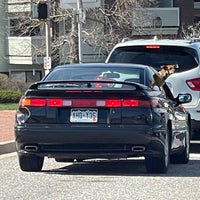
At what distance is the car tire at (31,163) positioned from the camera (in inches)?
462

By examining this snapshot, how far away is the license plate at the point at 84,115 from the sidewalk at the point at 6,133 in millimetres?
4194

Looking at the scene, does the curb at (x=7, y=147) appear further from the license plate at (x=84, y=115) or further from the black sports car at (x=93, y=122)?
the license plate at (x=84, y=115)

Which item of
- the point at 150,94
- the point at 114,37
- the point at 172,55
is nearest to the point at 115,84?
the point at 150,94

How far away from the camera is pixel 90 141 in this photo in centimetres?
1106

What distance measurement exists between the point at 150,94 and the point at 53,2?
2593 centimetres

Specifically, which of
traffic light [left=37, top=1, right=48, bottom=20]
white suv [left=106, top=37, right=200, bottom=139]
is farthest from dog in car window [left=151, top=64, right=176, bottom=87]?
traffic light [left=37, top=1, right=48, bottom=20]

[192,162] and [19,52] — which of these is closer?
[192,162]

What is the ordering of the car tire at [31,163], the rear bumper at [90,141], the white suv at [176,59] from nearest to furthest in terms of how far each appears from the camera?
1. the rear bumper at [90,141]
2. the car tire at [31,163]
3. the white suv at [176,59]

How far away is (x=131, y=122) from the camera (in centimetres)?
1102

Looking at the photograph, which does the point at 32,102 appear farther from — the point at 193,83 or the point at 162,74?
the point at 193,83

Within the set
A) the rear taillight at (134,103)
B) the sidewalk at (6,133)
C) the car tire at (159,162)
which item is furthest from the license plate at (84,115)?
the sidewalk at (6,133)

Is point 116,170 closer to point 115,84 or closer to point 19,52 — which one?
point 115,84

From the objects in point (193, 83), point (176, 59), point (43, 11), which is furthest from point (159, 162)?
point (43, 11)

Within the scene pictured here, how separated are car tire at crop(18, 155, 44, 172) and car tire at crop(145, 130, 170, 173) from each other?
1.56 metres
